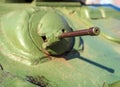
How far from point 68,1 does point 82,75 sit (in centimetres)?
147

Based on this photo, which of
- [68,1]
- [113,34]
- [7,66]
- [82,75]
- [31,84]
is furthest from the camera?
[68,1]

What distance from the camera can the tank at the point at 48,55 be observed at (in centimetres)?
316

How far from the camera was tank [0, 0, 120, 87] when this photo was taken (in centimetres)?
316

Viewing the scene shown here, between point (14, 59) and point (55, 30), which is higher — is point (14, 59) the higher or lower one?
the lower one

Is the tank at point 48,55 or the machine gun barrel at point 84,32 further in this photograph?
the tank at point 48,55

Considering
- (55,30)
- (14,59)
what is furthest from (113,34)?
(14,59)

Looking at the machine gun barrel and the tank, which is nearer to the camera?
the machine gun barrel

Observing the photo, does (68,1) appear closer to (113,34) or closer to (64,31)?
(113,34)

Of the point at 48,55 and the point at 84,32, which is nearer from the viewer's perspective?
the point at 84,32

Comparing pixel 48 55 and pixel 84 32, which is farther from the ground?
pixel 84 32

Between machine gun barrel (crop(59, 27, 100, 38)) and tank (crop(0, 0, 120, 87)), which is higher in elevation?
machine gun barrel (crop(59, 27, 100, 38))

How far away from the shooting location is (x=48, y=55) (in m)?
3.47

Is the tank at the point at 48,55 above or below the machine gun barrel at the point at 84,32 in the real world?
below

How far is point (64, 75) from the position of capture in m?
3.33
